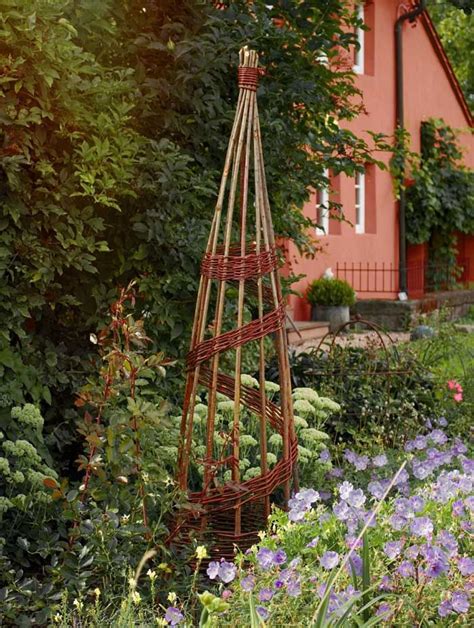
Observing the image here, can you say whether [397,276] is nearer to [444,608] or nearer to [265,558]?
[265,558]

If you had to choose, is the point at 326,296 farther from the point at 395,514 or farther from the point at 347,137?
the point at 395,514

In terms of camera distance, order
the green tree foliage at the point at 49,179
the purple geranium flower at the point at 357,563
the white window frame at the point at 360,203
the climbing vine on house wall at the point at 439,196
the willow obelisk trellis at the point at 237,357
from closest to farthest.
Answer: the purple geranium flower at the point at 357,563 < the willow obelisk trellis at the point at 237,357 < the green tree foliage at the point at 49,179 < the white window frame at the point at 360,203 < the climbing vine on house wall at the point at 439,196

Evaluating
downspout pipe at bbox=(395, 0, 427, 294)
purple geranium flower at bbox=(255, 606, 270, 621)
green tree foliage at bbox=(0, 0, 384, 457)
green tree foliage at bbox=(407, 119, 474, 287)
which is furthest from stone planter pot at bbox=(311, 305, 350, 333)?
purple geranium flower at bbox=(255, 606, 270, 621)

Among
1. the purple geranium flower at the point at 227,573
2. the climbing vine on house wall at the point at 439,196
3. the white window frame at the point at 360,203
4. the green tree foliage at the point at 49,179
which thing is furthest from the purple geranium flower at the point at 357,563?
the climbing vine on house wall at the point at 439,196

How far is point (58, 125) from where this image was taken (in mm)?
4508

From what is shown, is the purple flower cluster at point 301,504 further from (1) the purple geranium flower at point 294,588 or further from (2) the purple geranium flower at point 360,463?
(2) the purple geranium flower at point 360,463

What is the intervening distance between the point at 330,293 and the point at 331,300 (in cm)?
9

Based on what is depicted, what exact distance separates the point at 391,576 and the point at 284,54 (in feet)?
10.6

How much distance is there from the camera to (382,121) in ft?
51.9

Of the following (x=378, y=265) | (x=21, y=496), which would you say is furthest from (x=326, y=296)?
(x=21, y=496)

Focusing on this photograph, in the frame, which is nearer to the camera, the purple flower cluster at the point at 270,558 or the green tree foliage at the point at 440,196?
the purple flower cluster at the point at 270,558

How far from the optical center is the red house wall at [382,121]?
14.4 metres

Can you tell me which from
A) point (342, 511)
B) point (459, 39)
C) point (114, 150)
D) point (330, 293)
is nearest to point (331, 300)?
point (330, 293)

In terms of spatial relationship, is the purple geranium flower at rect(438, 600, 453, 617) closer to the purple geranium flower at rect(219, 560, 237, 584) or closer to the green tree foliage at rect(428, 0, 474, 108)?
the purple geranium flower at rect(219, 560, 237, 584)
